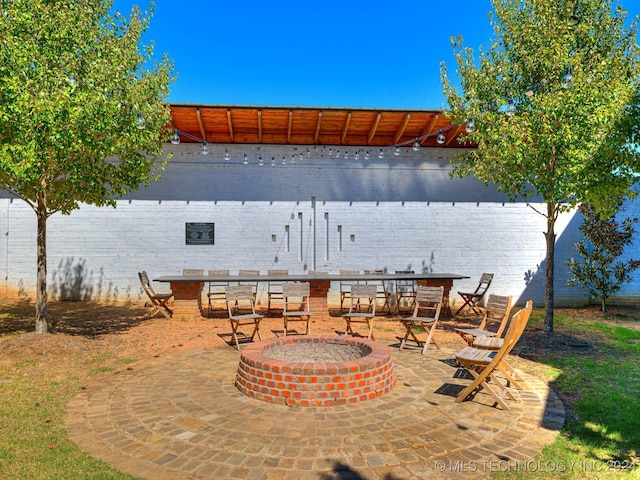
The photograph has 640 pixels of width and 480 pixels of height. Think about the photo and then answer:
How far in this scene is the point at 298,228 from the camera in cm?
1227

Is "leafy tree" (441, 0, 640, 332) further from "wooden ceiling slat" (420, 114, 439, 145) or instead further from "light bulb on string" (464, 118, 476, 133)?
"wooden ceiling slat" (420, 114, 439, 145)

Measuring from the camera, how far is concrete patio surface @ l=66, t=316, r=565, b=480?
9.75 ft

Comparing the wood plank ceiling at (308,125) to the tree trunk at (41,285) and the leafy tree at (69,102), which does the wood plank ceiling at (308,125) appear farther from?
the tree trunk at (41,285)

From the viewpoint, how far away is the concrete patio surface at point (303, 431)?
9.75 feet

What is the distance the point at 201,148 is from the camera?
478 inches

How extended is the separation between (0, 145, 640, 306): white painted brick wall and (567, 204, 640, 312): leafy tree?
869 millimetres

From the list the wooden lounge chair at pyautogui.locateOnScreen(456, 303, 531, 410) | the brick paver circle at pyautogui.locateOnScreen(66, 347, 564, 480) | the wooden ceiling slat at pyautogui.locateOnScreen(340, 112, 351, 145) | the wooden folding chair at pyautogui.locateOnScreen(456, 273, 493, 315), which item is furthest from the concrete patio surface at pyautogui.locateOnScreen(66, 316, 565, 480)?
the wooden ceiling slat at pyautogui.locateOnScreen(340, 112, 351, 145)

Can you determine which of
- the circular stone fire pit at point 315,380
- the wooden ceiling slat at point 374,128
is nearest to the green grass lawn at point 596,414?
the circular stone fire pit at point 315,380

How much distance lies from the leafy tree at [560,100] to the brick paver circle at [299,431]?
3877mm

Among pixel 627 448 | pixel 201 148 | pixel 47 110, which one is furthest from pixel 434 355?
pixel 201 148

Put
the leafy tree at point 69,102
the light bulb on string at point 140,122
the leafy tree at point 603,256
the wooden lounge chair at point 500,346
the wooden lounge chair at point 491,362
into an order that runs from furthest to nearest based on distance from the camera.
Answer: the leafy tree at point 603,256 < the light bulb on string at point 140,122 < the leafy tree at point 69,102 < the wooden lounge chair at point 500,346 < the wooden lounge chair at point 491,362

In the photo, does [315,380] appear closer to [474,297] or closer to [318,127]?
[474,297]

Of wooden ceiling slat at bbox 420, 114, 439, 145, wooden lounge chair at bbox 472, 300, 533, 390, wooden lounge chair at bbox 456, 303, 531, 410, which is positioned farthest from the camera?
wooden ceiling slat at bbox 420, 114, 439, 145

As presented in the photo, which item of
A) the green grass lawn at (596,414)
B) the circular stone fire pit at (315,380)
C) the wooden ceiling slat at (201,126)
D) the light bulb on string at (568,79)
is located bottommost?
the green grass lawn at (596,414)
